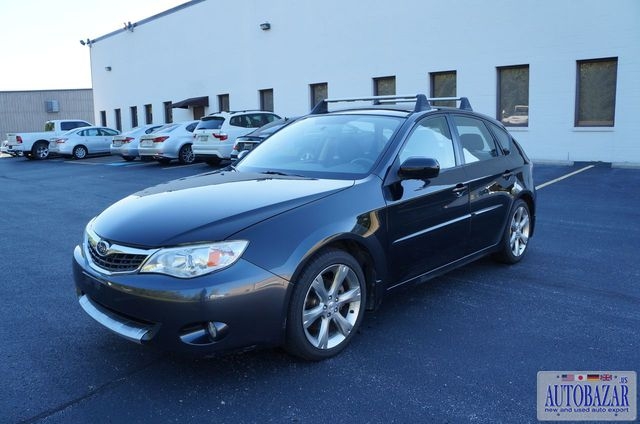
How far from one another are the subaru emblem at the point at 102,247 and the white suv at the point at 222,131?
44.7ft

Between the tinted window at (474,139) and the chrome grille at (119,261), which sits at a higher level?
the tinted window at (474,139)

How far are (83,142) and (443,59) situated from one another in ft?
54.0

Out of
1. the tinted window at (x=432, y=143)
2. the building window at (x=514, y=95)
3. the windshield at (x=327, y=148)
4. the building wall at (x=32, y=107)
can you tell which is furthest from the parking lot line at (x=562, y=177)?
the building wall at (x=32, y=107)

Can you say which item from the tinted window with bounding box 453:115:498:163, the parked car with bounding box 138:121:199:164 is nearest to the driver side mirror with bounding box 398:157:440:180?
the tinted window with bounding box 453:115:498:163

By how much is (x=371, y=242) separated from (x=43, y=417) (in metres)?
2.21

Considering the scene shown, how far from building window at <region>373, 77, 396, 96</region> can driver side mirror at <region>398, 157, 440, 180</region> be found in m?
15.0

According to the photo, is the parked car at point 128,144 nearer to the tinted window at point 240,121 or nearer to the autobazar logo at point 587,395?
the tinted window at point 240,121

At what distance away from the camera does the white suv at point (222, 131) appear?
56.1 feet

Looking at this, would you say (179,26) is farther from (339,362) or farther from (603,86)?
(339,362)

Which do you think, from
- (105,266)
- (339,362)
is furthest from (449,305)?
(105,266)

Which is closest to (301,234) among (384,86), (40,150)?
(384,86)

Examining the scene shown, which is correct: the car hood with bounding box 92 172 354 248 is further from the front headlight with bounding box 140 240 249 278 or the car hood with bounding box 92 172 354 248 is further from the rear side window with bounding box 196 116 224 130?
the rear side window with bounding box 196 116 224 130

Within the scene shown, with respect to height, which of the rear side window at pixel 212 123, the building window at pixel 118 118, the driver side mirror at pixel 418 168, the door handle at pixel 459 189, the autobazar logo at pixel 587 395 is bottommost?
the autobazar logo at pixel 587 395

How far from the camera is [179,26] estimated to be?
28.3 metres
